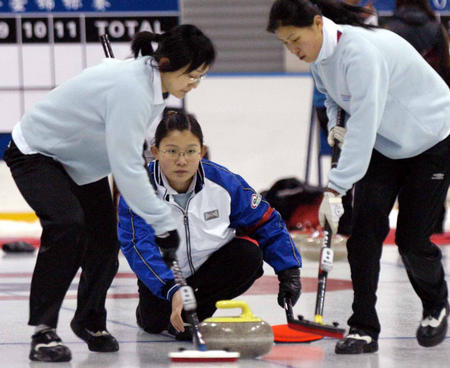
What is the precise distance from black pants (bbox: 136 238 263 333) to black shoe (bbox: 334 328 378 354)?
0.53 metres

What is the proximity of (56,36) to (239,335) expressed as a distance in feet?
18.6

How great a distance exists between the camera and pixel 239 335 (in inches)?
120

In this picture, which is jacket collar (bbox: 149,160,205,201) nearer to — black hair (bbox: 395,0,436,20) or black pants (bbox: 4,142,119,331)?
black pants (bbox: 4,142,119,331)

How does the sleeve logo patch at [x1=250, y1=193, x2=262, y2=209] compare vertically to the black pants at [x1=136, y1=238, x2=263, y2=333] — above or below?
above

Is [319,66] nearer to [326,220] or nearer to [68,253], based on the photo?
[326,220]

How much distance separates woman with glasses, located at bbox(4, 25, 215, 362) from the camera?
9.42 feet

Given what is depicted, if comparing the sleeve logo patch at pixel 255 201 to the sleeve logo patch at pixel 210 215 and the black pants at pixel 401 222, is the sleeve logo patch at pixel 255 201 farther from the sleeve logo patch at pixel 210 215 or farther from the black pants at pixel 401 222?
the black pants at pixel 401 222

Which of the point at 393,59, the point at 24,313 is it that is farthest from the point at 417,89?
the point at 24,313

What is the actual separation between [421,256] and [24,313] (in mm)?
1636

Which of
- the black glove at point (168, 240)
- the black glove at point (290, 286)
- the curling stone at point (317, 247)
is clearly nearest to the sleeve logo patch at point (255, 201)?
the black glove at point (290, 286)

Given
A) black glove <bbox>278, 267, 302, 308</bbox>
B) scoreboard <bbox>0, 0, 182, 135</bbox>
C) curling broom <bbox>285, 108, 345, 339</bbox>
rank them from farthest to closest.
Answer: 1. scoreboard <bbox>0, 0, 182, 135</bbox>
2. black glove <bbox>278, 267, 302, 308</bbox>
3. curling broom <bbox>285, 108, 345, 339</bbox>

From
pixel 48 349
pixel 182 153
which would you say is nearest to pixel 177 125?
pixel 182 153

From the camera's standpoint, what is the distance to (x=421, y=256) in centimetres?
331

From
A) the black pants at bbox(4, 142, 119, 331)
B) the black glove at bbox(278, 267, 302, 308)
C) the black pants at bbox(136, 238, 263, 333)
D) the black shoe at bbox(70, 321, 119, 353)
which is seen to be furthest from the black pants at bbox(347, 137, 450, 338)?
the black pants at bbox(4, 142, 119, 331)
